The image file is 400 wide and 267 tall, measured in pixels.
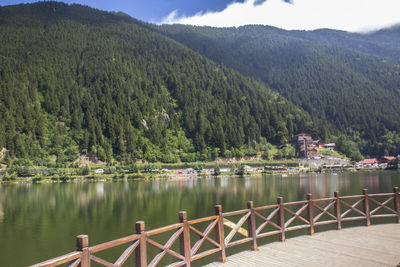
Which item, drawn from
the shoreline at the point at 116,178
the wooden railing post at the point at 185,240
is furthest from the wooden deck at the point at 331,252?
the shoreline at the point at 116,178

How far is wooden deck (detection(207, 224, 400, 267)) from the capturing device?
11234mm

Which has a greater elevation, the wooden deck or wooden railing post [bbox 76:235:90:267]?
wooden railing post [bbox 76:235:90:267]

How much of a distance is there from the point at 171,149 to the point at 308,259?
170 metres

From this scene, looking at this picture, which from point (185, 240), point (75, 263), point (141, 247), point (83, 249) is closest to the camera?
point (75, 263)

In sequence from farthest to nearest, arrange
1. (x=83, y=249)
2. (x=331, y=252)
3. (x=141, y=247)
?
1. (x=331, y=252)
2. (x=141, y=247)
3. (x=83, y=249)

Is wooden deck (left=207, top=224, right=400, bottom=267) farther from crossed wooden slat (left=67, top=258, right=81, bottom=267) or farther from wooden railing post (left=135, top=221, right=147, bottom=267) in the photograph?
crossed wooden slat (left=67, top=258, right=81, bottom=267)

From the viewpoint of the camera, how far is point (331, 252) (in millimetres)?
12391

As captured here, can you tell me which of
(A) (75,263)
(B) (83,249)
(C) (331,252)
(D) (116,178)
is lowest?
(D) (116,178)

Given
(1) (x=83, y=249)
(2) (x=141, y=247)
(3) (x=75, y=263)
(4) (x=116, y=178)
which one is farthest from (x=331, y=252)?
(4) (x=116, y=178)

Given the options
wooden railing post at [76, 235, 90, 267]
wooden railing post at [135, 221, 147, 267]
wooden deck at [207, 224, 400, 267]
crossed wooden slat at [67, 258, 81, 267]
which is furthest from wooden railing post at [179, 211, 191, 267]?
crossed wooden slat at [67, 258, 81, 267]

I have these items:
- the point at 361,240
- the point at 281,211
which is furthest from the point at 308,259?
the point at 361,240

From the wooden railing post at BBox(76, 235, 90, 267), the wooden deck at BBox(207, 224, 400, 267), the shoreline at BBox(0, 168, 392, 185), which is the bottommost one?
the shoreline at BBox(0, 168, 392, 185)

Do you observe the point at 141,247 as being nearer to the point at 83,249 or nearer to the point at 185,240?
the point at 185,240

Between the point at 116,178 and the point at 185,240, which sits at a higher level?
the point at 185,240
